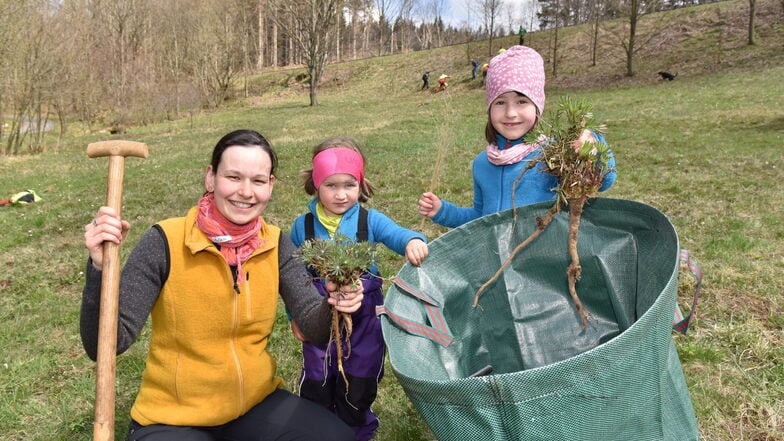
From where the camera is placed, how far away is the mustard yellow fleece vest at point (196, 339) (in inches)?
72.7

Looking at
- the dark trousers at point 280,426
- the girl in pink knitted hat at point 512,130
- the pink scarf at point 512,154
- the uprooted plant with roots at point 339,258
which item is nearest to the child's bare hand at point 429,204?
the girl in pink knitted hat at point 512,130

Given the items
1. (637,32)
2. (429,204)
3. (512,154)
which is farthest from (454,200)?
(637,32)

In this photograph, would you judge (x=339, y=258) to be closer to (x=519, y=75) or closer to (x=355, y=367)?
(x=355, y=367)

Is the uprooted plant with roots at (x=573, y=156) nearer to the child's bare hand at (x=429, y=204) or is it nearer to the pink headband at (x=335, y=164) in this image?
the child's bare hand at (x=429, y=204)

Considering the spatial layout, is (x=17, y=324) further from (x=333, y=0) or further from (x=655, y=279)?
(x=333, y=0)

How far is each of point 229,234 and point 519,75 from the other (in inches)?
54.6

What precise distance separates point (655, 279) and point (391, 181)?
6.34m

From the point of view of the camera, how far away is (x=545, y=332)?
2.30 metres

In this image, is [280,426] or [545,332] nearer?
[280,426]

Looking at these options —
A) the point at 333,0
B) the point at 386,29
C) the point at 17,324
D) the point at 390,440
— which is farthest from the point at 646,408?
the point at 386,29

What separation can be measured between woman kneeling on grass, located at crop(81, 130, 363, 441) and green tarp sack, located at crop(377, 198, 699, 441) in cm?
34

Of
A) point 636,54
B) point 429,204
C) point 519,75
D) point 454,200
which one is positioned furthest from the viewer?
point 636,54

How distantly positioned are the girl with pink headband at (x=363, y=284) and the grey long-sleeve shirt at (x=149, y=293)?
0.27 m

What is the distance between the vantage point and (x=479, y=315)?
88.1 inches
